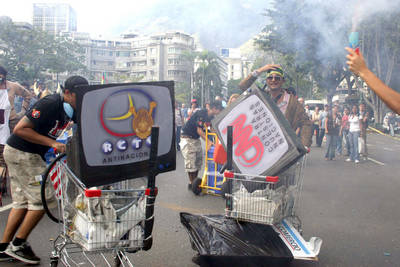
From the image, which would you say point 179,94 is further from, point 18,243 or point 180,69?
point 18,243

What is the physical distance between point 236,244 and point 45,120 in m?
2.05

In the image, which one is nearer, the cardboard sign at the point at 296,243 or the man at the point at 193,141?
the cardboard sign at the point at 296,243

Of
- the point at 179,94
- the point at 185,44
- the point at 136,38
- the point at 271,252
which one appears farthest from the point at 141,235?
the point at 136,38

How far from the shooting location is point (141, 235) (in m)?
2.86

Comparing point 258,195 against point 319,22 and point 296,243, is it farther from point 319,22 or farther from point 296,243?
point 319,22

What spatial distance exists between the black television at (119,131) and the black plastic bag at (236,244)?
3.15 ft

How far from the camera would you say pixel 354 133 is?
12867 mm

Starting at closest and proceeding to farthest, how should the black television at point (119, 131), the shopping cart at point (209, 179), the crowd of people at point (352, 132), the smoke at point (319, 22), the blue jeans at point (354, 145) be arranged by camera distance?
the black television at point (119, 131), the shopping cart at point (209, 179), the smoke at point (319, 22), the blue jeans at point (354, 145), the crowd of people at point (352, 132)

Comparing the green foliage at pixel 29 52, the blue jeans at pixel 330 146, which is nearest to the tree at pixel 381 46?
the blue jeans at pixel 330 146

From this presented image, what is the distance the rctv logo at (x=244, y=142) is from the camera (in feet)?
11.9

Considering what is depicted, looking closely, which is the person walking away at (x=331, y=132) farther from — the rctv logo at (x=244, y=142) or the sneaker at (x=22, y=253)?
the sneaker at (x=22, y=253)

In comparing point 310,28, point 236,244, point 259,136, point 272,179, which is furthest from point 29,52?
point 272,179

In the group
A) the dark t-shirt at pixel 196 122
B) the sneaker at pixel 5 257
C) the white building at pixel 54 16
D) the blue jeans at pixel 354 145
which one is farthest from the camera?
the white building at pixel 54 16

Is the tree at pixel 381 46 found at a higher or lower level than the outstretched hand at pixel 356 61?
higher
